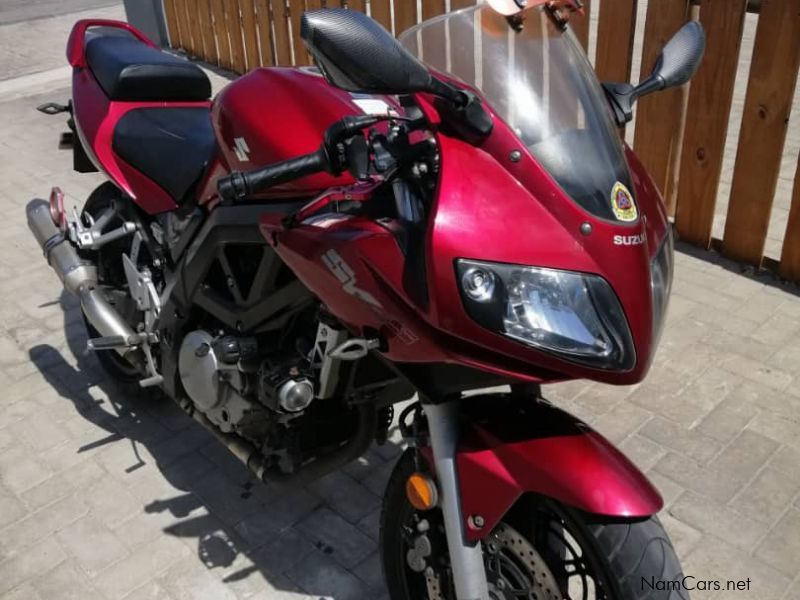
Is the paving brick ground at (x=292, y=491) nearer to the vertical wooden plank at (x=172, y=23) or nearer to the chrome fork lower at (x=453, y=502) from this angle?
the chrome fork lower at (x=453, y=502)

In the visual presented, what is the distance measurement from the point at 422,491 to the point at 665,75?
1166mm

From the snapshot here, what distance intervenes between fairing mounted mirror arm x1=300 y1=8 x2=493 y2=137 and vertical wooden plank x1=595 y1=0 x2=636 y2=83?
3390 mm

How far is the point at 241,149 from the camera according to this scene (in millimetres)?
2371

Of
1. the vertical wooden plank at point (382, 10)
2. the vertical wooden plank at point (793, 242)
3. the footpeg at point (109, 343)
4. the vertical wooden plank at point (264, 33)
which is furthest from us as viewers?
the vertical wooden plank at point (264, 33)

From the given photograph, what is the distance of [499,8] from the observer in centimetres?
175

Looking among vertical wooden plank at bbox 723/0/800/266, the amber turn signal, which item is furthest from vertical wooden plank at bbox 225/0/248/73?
the amber turn signal

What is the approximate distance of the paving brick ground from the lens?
112 inches

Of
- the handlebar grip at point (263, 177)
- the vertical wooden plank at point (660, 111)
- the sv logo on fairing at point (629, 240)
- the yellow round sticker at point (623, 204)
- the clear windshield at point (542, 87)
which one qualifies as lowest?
the vertical wooden plank at point (660, 111)

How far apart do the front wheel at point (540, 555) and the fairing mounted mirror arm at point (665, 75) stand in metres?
0.97

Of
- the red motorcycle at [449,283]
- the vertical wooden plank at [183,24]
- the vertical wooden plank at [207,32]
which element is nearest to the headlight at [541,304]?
the red motorcycle at [449,283]

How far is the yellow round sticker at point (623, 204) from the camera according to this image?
1.74m

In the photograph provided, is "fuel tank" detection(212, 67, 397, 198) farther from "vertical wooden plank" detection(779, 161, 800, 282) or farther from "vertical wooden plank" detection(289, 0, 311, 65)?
"vertical wooden plank" detection(289, 0, 311, 65)

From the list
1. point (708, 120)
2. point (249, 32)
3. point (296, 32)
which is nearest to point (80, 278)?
point (708, 120)

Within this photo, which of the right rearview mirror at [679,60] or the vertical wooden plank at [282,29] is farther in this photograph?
the vertical wooden plank at [282,29]
